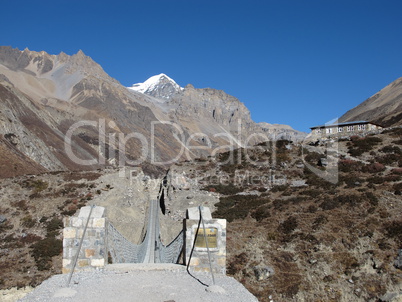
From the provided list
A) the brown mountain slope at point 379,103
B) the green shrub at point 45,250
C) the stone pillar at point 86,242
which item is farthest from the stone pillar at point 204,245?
the brown mountain slope at point 379,103

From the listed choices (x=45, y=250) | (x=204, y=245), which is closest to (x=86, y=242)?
(x=204, y=245)

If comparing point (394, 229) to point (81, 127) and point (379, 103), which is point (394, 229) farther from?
point (379, 103)

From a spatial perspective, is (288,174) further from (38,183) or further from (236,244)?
(38,183)

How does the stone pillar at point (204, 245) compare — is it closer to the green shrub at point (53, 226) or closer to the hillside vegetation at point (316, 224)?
the hillside vegetation at point (316, 224)

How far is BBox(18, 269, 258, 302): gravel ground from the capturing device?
23.1 feet

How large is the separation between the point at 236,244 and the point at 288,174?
18.5 meters

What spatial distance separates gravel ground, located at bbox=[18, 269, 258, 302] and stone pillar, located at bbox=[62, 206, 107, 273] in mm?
332

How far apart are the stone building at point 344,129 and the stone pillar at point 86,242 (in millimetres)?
54161

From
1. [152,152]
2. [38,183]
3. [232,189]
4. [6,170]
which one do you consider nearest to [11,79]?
[152,152]

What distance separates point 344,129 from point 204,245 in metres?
56.5

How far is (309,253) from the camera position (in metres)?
18.8

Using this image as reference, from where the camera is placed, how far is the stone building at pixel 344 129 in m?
57.6

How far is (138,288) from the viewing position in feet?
25.4

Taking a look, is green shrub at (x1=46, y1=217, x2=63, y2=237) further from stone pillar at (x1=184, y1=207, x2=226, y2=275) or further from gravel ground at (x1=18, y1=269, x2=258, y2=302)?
stone pillar at (x1=184, y1=207, x2=226, y2=275)
